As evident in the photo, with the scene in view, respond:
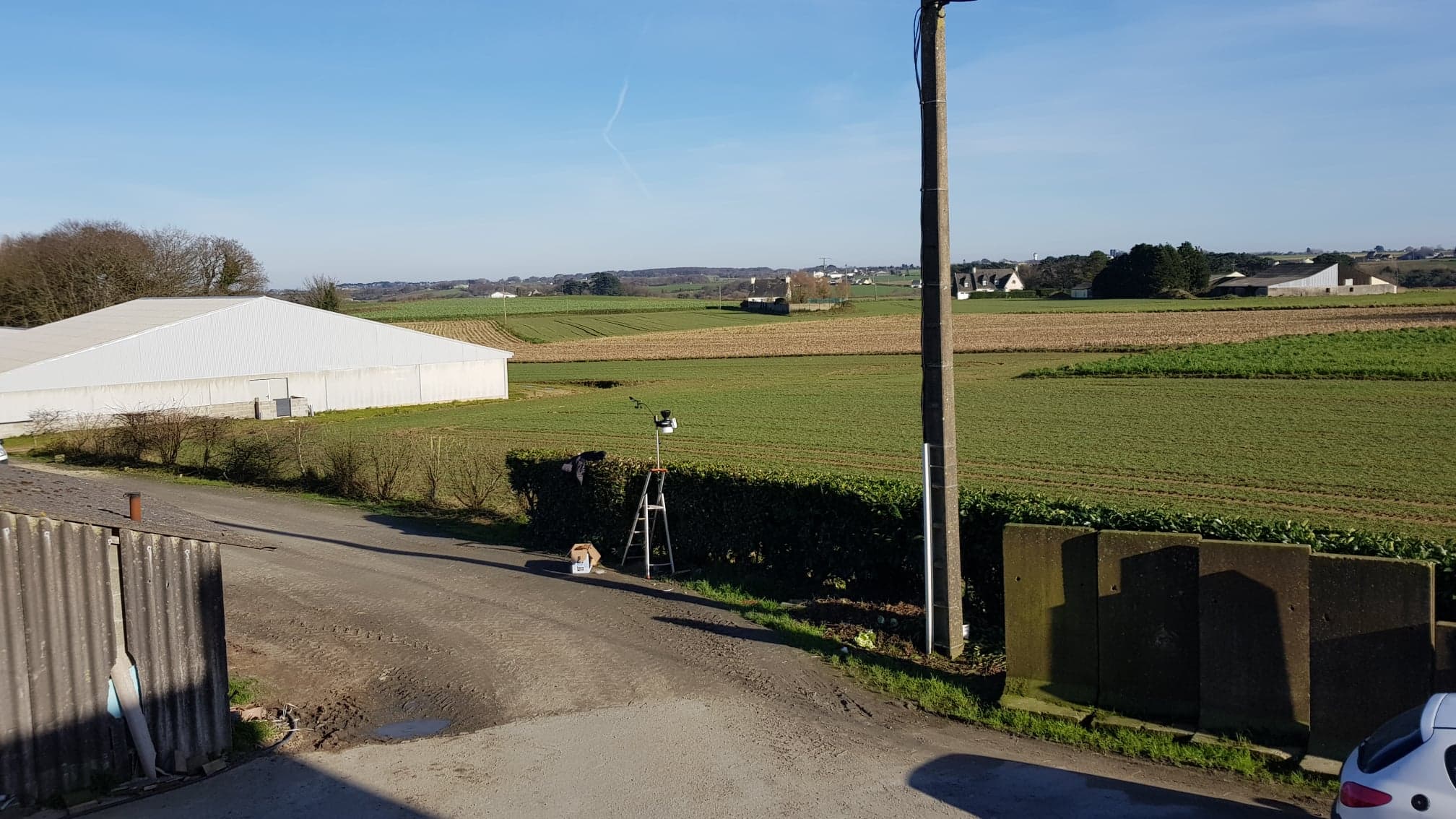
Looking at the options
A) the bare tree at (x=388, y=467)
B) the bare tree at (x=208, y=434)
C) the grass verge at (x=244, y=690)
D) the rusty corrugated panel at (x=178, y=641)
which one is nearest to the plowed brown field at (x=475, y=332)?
the bare tree at (x=208, y=434)

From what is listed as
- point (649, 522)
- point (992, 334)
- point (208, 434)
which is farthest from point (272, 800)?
point (992, 334)

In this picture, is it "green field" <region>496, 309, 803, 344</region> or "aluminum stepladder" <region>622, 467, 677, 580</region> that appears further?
"green field" <region>496, 309, 803, 344</region>

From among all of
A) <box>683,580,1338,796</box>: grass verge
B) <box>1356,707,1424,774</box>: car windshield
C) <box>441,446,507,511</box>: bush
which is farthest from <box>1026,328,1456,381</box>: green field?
<box>1356,707,1424,774</box>: car windshield

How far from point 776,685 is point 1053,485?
15.6m

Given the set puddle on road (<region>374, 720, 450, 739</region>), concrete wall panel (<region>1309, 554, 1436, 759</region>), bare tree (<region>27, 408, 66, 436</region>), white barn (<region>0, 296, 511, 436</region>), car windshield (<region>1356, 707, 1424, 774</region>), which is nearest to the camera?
car windshield (<region>1356, 707, 1424, 774</region>)

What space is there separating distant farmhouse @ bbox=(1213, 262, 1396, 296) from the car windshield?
12081cm

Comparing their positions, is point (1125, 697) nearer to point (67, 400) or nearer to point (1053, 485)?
point (1053, 485)

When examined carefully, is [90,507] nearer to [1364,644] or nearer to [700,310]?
[1364,644]

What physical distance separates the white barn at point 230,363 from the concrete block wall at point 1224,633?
44142mm

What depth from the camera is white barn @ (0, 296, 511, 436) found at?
44.3 meters

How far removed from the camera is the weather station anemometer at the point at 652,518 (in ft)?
48.7

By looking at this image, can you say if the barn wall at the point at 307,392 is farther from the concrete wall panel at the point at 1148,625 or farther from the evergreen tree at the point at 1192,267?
the evergreen tree at the point at 1192,267

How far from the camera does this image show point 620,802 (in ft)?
25.5

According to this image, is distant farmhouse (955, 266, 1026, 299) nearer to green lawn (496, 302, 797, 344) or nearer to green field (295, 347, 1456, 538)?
green lawn (496, 302, 797, 344)
